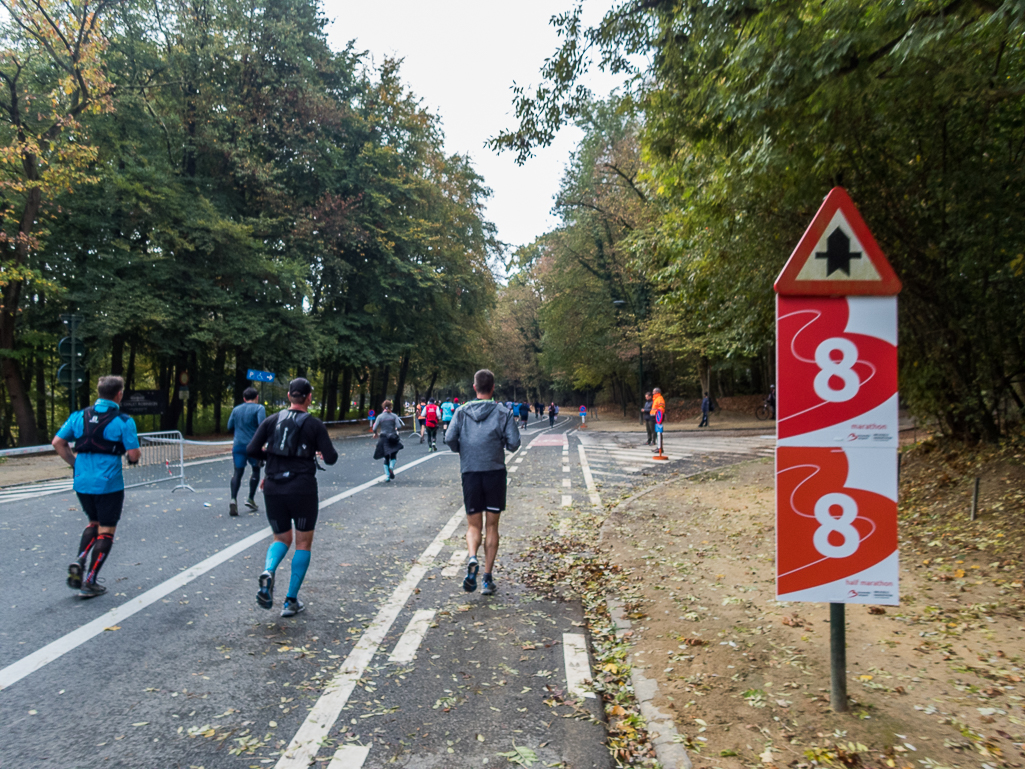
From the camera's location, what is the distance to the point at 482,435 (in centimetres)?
625

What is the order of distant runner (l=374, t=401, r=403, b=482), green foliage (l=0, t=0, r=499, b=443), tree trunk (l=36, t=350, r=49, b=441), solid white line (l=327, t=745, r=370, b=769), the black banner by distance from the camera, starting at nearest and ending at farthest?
solid white line (l=327, t=745, r=370, b=769) → distant runner (l=374, t=401, r=403, b=482) → green foliage (l=0, t=0, r=499, b=443) → the black banner → tree trunk (l=36, t=350, r=49, b=441)

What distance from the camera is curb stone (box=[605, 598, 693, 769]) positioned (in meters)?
3.27

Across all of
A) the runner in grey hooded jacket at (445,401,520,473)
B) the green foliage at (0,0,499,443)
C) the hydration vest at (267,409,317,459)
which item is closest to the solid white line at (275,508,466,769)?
the runner in grey hooded jacket at (445,401,520,473)

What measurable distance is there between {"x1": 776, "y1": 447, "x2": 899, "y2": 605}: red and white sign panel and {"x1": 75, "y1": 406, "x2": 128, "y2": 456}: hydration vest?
5.59m

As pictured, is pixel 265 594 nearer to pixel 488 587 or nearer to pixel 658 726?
pixel 488 587

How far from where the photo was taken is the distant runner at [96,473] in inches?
235

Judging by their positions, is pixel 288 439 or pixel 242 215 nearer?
pixel 288 439

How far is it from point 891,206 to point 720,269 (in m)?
2.53

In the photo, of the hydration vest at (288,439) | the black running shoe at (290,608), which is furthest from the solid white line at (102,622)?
the hydration vest at (288,439)

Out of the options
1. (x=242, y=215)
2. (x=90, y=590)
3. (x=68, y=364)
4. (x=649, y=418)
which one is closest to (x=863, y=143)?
(x=90, y=590)

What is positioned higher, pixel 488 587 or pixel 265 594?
pixel 265 594

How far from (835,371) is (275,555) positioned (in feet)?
14.1

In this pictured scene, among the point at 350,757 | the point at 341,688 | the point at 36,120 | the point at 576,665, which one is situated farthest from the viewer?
the point at 36,120

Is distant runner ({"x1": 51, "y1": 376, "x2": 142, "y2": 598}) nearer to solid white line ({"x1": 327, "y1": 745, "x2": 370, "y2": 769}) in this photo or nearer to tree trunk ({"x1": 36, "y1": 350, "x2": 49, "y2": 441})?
solid white line ({"x1": 327, "y1": 745, "x2": 370, "y2": 769})
